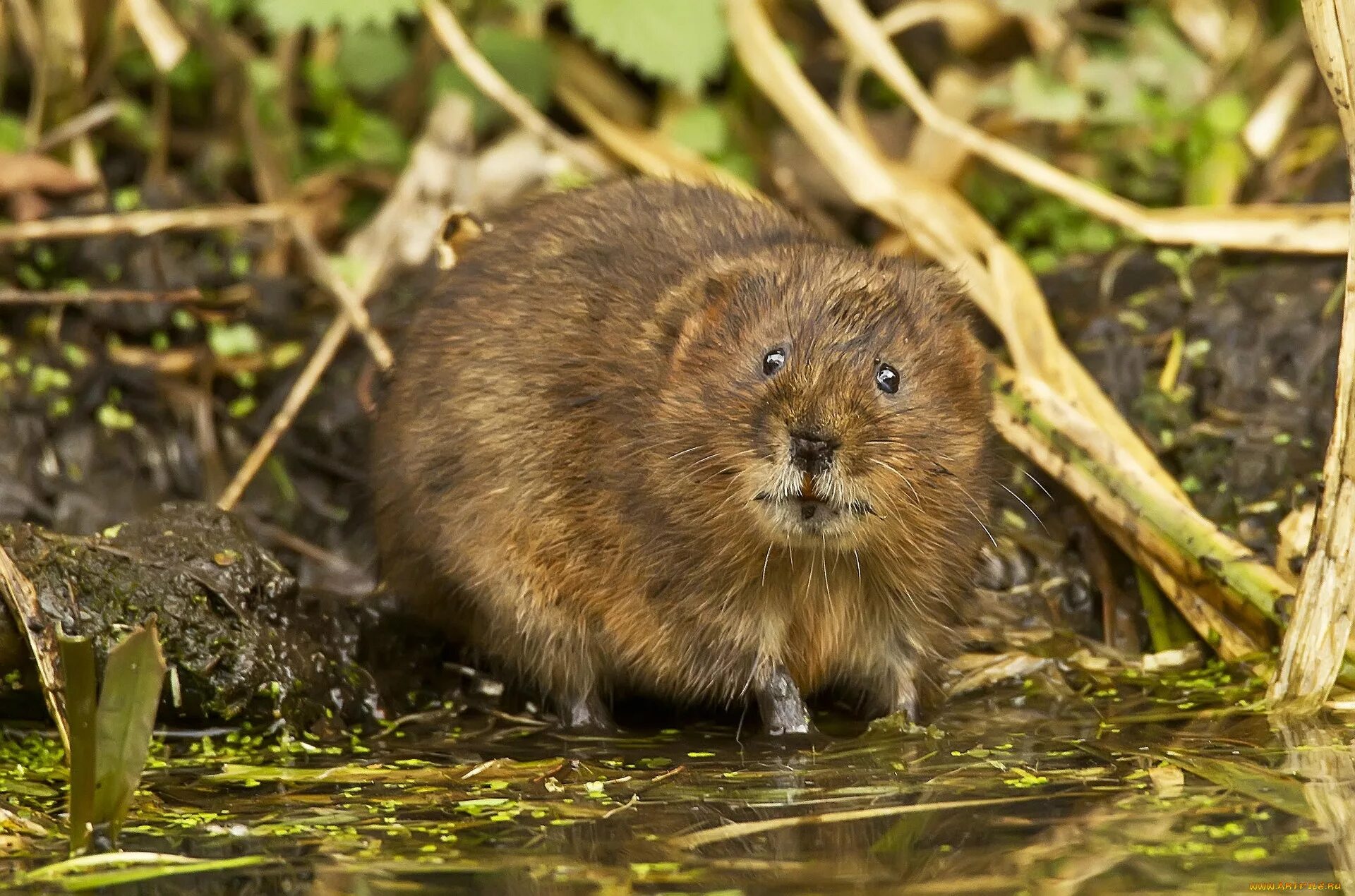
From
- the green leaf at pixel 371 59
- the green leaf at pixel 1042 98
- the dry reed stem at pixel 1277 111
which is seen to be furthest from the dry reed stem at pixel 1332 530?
the green leaf at pixel 371 59

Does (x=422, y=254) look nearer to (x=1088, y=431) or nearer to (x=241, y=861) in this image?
(x=1088, y=431)

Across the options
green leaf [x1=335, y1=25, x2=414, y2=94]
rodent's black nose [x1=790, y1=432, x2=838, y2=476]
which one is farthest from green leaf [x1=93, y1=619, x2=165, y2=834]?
green leaf [x1=335, y1=25, x2=414, y2=94]

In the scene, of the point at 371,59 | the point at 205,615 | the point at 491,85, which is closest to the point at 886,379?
the point at 205,615

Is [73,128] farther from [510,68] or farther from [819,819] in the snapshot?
[819,819]

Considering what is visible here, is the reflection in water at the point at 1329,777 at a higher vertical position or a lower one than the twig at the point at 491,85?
lower

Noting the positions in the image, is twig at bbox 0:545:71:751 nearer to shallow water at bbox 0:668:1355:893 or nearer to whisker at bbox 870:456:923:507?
shallow water at bbox 0:668:1355:893

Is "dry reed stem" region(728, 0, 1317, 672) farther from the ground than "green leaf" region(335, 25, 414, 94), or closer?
closer

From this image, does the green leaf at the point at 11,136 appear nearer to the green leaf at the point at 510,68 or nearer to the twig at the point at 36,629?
the green leaf at the point at 510,68
